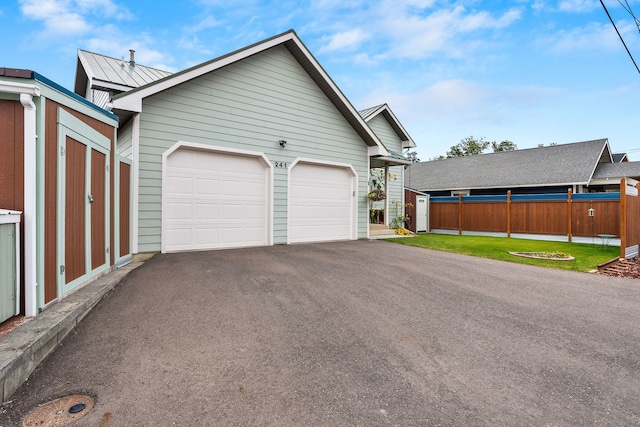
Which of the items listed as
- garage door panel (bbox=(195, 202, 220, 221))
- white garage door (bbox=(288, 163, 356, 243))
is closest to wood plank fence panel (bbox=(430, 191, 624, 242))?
white garage door (bbox=(288, 163, 356, 243))

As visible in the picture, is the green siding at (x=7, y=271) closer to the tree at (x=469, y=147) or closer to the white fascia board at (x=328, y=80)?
the white fascia board at (x=328, y=80)

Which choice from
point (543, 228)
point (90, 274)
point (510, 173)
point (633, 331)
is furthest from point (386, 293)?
point (510, 173)

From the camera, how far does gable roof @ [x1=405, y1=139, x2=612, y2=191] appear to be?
1733 cm

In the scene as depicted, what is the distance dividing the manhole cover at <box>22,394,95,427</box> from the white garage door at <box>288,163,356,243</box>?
7.14 meters

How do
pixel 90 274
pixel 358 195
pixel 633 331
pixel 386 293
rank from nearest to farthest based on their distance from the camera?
pixel 633 331 < pixel 90 274 < pixel 386 293 < pixel 358 195

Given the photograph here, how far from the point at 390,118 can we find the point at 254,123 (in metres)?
8.25

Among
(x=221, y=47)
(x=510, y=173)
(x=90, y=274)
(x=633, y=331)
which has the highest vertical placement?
(x=221, y=47)

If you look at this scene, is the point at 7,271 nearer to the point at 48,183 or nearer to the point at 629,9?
the point at 48,183

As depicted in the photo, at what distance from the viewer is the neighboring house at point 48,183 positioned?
3035mm

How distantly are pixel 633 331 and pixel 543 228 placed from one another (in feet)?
38.5

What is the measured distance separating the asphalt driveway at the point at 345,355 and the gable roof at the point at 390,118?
1049cm

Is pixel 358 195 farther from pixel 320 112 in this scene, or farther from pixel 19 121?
pixel 19 121

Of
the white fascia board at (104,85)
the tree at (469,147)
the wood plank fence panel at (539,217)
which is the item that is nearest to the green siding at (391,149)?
the wood plank fence panel at (539,217)

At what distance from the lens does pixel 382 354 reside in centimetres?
282
